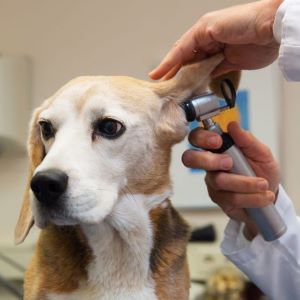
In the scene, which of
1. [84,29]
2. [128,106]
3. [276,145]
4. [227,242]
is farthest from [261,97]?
[128,106]

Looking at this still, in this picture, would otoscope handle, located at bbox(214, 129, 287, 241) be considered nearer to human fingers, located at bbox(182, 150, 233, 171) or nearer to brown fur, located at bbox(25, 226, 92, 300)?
human fingers, located at bbox(182, 150, 233, 171)

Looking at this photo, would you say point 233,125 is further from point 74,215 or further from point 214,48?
point 74,215

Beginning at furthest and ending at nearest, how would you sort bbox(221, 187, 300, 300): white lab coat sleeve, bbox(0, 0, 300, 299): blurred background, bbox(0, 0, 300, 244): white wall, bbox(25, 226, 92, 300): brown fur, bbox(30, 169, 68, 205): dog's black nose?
bbox(0, 0, 300, 244): white wall < bbox(0, 0, 300, 299): blurred background < bbox(221, 187, 300, 300): white lab coat sleeve < bbox(25, 226, 92, 300): brown fur < bbox(30, 169, 68, 205): dog's black nose

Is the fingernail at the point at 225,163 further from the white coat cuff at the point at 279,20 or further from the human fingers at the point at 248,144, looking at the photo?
the white coat cuff at the point at 279,20

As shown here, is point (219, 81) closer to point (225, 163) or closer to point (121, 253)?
point (225, 163)

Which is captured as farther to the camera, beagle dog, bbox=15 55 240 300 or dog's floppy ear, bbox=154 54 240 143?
dog's floppy ear, bbox=154 54 240 143

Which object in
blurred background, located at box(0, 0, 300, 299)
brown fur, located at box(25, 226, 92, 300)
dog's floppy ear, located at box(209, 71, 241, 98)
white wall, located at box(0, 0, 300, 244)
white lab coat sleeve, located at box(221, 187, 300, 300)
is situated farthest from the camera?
white wall, located at box(0, 0, 300, 244)

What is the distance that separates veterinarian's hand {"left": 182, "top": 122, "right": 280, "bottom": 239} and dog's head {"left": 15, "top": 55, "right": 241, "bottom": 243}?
0.06 metres

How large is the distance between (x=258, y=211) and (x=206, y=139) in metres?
0.17

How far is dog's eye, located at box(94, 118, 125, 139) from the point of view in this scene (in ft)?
2.94

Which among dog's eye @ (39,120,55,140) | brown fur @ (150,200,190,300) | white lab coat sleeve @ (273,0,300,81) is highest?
white lab coat sleeve @ (273,0,300,81)

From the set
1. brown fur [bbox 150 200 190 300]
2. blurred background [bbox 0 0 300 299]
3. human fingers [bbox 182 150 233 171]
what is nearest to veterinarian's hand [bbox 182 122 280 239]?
human fingers [bbox 182 150 233 171]

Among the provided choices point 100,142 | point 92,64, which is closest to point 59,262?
point 100,142

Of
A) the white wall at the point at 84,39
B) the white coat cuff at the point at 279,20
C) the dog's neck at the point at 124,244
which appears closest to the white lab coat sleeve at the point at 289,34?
the white coat cuff at the point at 279,20
